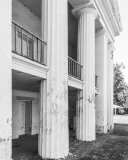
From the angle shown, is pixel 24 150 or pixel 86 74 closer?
pixel 24 150

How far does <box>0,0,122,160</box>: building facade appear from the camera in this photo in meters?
4.66

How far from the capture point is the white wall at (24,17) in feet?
32.2

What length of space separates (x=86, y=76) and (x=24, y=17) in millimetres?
4903

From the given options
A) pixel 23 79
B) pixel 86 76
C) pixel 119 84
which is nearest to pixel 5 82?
pixel 23 79

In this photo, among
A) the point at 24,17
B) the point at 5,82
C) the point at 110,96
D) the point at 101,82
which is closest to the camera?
the point at 5,82

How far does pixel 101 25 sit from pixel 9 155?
10.9 metres

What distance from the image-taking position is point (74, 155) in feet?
24.0

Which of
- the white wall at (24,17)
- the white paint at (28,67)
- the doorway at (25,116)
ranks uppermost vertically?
the white wall at (24,17)

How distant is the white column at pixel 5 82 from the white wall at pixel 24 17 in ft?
17.9

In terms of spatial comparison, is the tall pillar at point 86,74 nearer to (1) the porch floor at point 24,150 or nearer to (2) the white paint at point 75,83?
(2) the white paint at point 75,83

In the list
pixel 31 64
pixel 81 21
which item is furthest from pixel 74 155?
pixel 81 21

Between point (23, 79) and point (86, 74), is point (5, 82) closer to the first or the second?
point (23, 79)

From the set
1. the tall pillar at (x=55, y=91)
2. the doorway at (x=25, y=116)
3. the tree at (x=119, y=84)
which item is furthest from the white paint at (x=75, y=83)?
the tree at (x=119, y=84)

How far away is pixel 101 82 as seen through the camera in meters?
13.3
